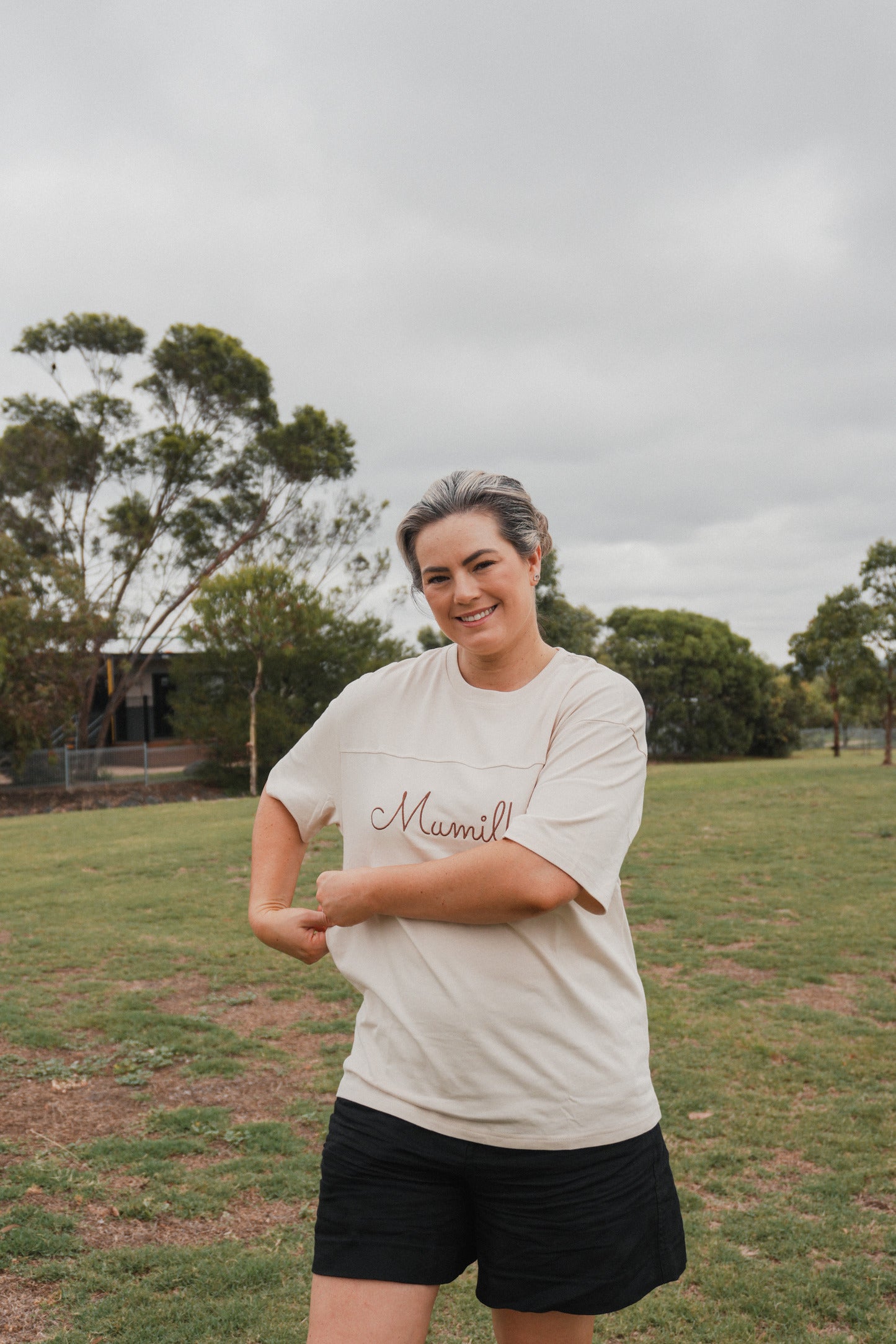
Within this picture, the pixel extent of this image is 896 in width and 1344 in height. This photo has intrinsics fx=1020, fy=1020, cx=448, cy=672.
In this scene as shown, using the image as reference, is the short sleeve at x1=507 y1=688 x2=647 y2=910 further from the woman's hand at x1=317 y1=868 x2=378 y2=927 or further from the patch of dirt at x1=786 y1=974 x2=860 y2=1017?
the patch of dirt at x1=786 y1=974 x2=860 y2=1017

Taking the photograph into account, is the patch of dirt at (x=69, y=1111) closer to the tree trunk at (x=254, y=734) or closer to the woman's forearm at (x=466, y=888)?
the woman's forearm at (x=466, y=888)

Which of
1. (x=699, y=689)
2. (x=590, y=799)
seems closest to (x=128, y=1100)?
(x=590, y=799)

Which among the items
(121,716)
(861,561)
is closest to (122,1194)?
(861,561)

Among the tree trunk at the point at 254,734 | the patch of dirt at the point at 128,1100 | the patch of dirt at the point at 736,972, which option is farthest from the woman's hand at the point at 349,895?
the tree trunk at the point at 254,734

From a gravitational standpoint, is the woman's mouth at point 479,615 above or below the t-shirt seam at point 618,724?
above

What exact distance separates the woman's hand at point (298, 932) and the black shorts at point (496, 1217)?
301mm

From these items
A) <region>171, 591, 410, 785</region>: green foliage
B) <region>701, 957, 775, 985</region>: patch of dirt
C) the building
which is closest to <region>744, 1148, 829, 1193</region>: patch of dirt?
<region>701, 957, 775, 985</region>: patch of dirt

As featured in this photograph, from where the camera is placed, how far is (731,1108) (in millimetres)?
4754

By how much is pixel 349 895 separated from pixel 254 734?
83.7 ft

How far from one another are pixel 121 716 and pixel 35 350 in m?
13.7

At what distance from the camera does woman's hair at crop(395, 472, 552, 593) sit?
5.93 feet

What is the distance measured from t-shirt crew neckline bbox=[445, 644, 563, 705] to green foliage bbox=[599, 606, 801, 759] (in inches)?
1510

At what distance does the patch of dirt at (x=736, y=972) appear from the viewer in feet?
23.2

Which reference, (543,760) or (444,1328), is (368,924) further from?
(444,1328)
